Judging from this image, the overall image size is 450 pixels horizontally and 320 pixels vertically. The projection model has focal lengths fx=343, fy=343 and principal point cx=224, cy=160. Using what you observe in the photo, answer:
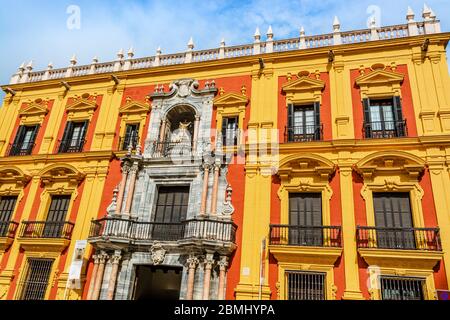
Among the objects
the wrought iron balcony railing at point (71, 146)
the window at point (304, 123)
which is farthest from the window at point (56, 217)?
the window at point (304, 123)

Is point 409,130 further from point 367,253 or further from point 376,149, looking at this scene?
point 367,253

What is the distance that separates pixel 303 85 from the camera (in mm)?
14016

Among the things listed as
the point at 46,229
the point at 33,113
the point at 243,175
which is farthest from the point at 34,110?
the point at 243,175

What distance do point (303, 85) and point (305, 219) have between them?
5551 millimetres

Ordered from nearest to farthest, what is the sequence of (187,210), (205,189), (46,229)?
(205,189) < (187,210) < (46,229)

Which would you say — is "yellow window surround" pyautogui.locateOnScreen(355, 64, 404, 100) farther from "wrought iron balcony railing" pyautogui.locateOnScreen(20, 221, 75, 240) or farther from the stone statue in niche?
"wrought iron balcony railing" pyautogui.locateOnScreen(20, 221, 75, 240)

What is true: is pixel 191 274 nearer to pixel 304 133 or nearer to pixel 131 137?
pixel 304 133

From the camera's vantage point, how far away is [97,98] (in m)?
16.7

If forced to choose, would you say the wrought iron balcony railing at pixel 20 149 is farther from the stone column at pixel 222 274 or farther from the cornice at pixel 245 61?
the stone column at pixel 222 274

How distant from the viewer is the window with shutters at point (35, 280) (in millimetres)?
13109

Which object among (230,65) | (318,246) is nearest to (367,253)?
(318,246)

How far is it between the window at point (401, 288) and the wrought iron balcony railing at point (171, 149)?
8263 mm
